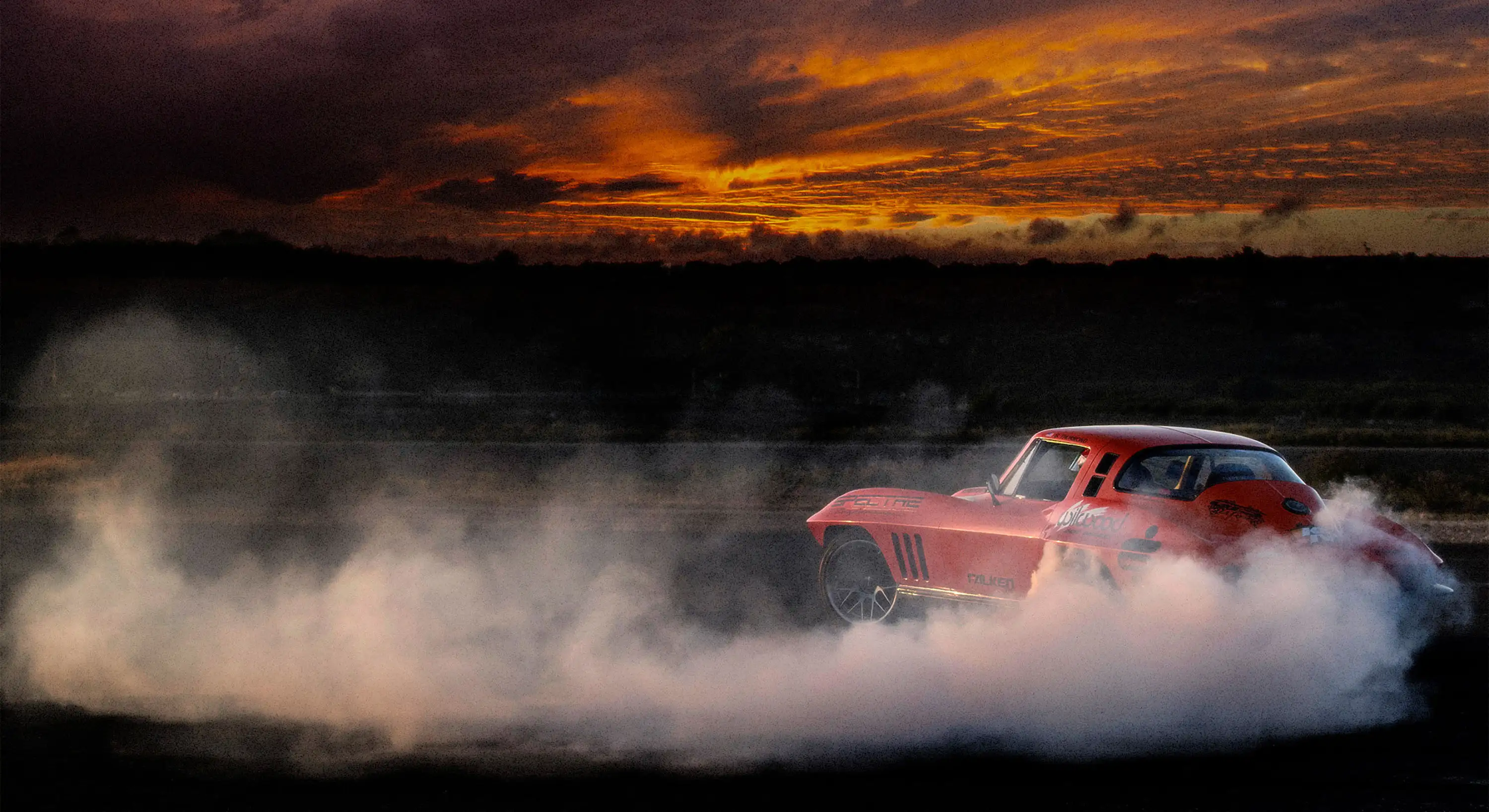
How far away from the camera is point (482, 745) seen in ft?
19.4

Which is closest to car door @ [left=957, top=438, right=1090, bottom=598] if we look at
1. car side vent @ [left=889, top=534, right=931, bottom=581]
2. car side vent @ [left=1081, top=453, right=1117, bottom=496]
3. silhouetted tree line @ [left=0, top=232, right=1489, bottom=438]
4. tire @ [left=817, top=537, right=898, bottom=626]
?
car side vent @ [left=1081, top=453, right=1117, bottom=496]

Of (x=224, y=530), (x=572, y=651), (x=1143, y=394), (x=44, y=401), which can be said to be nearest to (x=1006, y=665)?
(x=572, y=651)

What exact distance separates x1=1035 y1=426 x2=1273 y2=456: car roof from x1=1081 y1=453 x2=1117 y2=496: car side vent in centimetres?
6

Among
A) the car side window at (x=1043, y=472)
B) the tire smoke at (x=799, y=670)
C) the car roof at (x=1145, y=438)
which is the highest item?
the car roof at (x=1145, y=438)

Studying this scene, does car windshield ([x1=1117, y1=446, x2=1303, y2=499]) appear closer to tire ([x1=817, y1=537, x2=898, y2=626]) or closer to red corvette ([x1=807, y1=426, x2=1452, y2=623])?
red corvette ([x1=807, y1=426, x2=1452, y2=623])

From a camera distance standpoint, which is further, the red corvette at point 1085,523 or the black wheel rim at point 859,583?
the black wheel rim at point 859,583

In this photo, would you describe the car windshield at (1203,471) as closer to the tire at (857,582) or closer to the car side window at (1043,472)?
the car side window at (1043,472)

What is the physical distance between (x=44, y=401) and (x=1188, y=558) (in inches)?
1613

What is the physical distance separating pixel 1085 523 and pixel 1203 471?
0.90 metres

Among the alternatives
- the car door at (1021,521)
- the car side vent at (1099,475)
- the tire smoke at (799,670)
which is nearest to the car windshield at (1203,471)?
the car side vent at (1099,475)

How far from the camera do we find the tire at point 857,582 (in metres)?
8.35

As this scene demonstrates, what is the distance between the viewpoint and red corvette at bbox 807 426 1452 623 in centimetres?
667

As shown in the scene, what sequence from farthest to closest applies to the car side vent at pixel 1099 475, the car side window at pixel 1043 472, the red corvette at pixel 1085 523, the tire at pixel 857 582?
the tire at pixel 857 582 < the car side window at pixel 1043 472 < the car side vent at pixel 1099 475 < the red corvette at pixel 1085 523

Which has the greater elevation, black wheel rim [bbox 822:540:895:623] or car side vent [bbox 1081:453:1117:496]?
car side vent [bbox 1081:453:1117:496]
